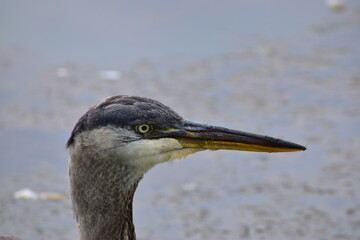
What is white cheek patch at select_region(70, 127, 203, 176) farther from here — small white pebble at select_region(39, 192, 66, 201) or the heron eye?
small white pebble at select_region(39, 192, 66, 201)

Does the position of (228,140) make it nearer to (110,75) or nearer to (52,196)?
(52,196)

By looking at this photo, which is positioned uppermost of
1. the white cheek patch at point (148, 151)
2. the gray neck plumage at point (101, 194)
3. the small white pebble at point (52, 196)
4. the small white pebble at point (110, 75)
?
the small white pebble at point (110, 75)

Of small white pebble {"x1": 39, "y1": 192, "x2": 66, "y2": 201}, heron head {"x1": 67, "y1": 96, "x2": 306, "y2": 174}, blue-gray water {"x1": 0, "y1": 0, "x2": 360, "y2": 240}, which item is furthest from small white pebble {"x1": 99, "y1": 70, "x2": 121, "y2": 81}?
heron head {"x1": 67, "y1": 96, "x2": 306, "y2": 174}

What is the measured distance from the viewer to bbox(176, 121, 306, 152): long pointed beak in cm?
411

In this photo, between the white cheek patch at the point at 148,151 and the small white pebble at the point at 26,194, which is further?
the small white pebble at the point at 26,194

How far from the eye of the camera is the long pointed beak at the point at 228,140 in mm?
4105

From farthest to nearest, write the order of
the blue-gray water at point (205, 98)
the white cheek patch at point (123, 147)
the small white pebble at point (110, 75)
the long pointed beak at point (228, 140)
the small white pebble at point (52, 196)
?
the small white pebble at point (110, 75), the small white pebble at point (52, 196), the blue-gray water at point (205, 98), the long pointed beak at point (228, 140), the white cheek patch at point (123, 147)

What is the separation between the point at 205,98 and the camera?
742 cm

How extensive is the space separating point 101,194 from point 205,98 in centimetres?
354

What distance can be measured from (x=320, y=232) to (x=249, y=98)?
1970 mm

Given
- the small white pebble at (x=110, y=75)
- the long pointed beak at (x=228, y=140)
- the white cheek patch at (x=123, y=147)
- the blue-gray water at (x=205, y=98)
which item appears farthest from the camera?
the small white pebble at (x=110, y=75)

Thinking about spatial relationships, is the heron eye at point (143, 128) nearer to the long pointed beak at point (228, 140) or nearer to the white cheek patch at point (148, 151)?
the white cheek patch at point (148, 151)

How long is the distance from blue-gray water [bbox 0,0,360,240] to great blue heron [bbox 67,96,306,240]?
1.79 m

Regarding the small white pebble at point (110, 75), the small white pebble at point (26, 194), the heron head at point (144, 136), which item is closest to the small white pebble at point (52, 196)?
the small white pebble at point (26, 194)
